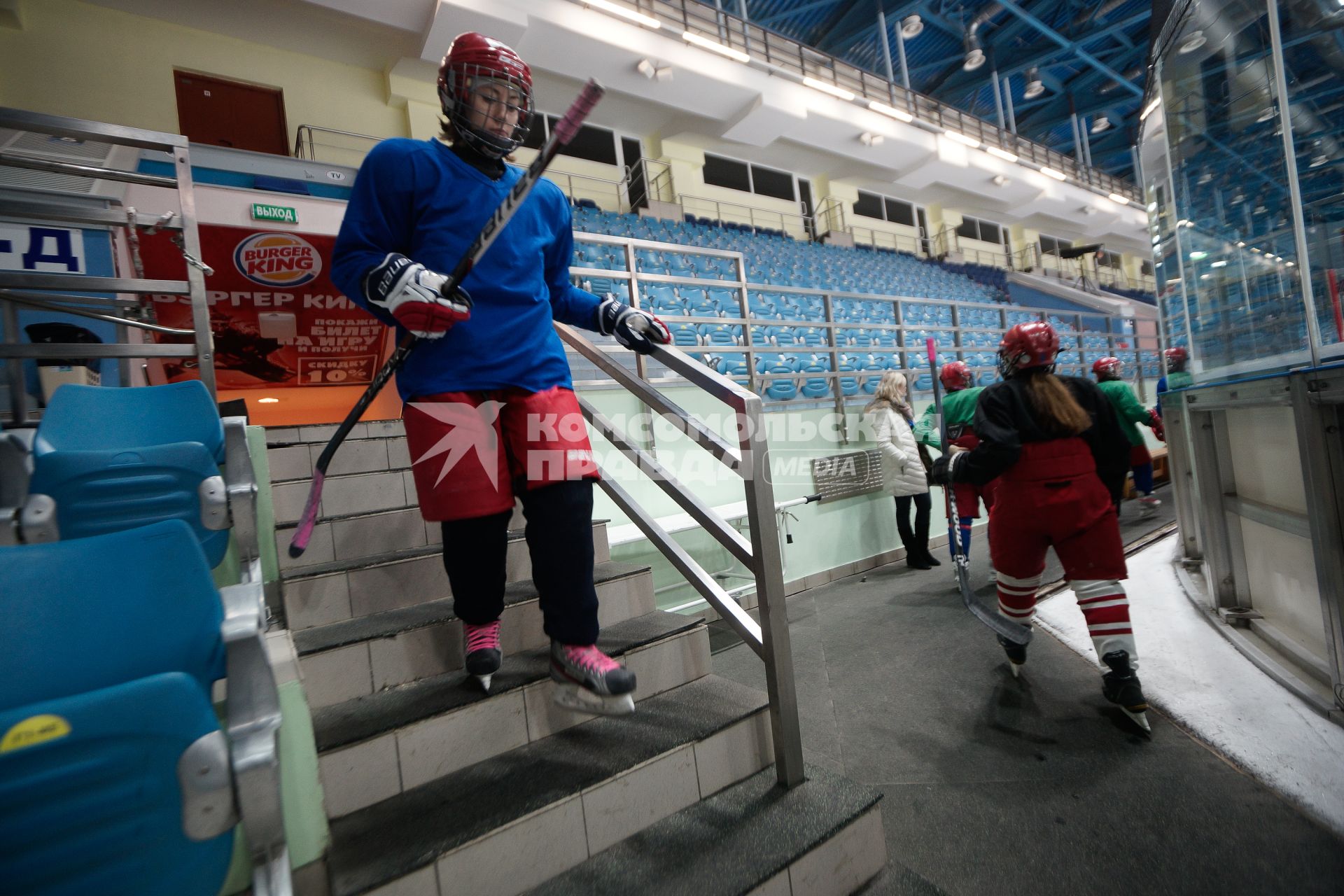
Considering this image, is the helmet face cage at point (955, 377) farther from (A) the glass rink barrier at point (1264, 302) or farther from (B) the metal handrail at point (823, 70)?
(B) the metal handrail at point (823, 70)

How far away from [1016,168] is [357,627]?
59.0 ft

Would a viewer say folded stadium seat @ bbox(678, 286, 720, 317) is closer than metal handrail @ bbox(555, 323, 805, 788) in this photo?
No

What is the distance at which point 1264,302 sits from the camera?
2.54 metres

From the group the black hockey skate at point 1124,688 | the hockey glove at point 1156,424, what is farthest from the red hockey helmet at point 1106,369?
the black hockey skate at point 1124,688

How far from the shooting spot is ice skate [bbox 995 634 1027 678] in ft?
8.17

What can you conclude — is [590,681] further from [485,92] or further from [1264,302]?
[1264,302]

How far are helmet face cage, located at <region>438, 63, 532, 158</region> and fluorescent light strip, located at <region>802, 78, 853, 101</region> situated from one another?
11141mm

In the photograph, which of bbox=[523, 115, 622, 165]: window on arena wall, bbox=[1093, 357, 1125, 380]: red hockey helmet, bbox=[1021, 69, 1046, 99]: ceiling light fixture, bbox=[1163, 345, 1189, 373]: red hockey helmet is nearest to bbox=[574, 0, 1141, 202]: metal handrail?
bbox=[1021, 69, 1046, 99]: ceiling light fixture

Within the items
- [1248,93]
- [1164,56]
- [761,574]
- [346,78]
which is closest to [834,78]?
[346,78]

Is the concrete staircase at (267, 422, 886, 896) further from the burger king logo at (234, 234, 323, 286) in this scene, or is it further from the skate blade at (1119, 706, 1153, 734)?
the burger king logo at (234, 234, 323, 286)

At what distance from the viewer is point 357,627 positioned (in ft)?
5.16

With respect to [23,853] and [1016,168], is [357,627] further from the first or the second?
[1016,168]

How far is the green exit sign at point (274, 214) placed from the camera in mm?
4141

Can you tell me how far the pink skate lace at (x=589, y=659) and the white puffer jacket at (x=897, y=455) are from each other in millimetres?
3688
